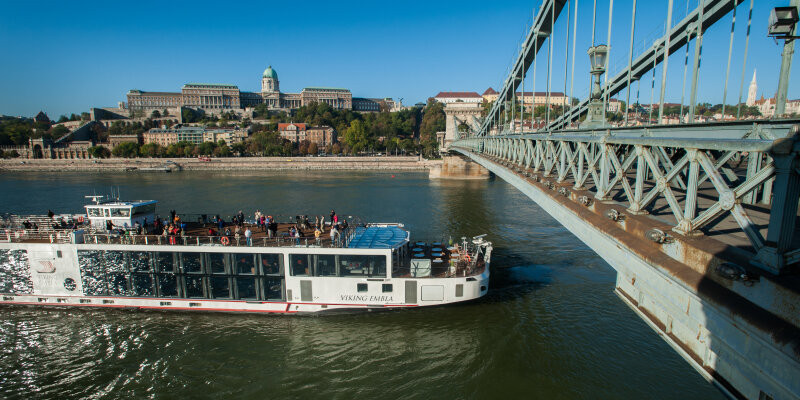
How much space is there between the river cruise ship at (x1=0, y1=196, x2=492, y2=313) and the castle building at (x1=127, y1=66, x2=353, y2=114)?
141211mm

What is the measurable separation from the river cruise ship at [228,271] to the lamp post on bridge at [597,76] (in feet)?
20.0

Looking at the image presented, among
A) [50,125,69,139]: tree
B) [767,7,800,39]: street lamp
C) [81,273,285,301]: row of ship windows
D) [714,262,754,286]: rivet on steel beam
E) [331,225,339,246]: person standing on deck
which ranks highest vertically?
[50,125,69,139]: tree

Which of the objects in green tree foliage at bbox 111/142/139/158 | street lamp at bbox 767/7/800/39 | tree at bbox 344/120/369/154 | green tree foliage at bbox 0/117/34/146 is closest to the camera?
street lamp at bbox 767/7/800/39

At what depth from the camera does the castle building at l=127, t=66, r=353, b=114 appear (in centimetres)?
15225

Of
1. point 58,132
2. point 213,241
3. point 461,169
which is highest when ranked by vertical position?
point 58,132

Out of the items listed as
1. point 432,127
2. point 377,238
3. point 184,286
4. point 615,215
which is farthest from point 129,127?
point 615,215

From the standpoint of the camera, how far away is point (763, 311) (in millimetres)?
3287

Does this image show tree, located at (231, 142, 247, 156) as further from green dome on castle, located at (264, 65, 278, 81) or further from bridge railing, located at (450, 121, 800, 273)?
bridge railing, located at (450, 121, 800, 273)

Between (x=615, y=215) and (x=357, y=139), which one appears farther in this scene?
(x=357, y=139)

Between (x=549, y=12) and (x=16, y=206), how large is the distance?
1717 inches

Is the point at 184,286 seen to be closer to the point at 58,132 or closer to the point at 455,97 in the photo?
the point at 455,97

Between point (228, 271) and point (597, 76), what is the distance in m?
11.5

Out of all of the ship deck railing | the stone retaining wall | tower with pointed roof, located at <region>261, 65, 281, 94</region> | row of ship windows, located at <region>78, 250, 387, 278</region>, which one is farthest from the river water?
tower with pointed roof, located at <region>261, 65, 281, 94</region>

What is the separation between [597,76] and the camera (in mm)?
8281
